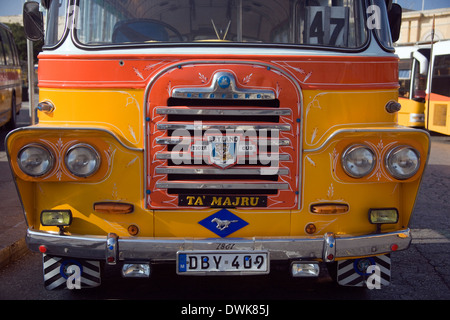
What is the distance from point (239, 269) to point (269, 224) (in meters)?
0.41

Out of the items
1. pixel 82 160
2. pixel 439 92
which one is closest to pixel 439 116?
pixel 439 92

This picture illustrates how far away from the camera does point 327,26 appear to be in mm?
4117

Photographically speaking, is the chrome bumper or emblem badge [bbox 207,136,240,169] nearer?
the chrome bumper

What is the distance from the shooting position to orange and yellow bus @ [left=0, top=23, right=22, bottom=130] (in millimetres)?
13609

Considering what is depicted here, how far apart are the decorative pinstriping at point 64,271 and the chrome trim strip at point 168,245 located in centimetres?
39

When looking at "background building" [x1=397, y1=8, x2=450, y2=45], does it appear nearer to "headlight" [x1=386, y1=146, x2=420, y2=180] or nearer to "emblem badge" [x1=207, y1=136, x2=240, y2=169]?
"headlight" [x1=386, y1=146, x2=420, y2=180]

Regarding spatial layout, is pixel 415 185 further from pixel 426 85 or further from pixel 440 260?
pixel 426 85

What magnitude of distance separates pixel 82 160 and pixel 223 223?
3.30 feet

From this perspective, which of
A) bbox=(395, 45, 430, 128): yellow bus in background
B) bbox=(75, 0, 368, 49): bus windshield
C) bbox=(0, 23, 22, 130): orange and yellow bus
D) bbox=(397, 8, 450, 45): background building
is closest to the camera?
bbox=(75, 0, 368, 49): bus windshield

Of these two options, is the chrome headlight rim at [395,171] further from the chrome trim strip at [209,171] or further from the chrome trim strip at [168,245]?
the chrome trim strip at [209,171]

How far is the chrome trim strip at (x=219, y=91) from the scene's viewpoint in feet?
11.7

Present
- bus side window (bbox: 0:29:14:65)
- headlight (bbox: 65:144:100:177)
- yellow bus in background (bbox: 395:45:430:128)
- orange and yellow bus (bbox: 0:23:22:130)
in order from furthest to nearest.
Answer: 1. yellow bus in background (bbox: 395:45:430:128)
2. bus side window (bbox: 0:29:14:65)
3. orange and yellow bus (bbox: 0:23:22:130)
4. headlight (bbox: 65:144:100:177)

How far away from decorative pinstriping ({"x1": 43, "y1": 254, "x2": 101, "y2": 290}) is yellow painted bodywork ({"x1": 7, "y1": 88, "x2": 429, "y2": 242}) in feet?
1.01

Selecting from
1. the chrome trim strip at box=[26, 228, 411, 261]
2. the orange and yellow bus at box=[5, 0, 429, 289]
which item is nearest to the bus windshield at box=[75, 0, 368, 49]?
the orange and yellow bus at box=[5, 0, 429, 289]
